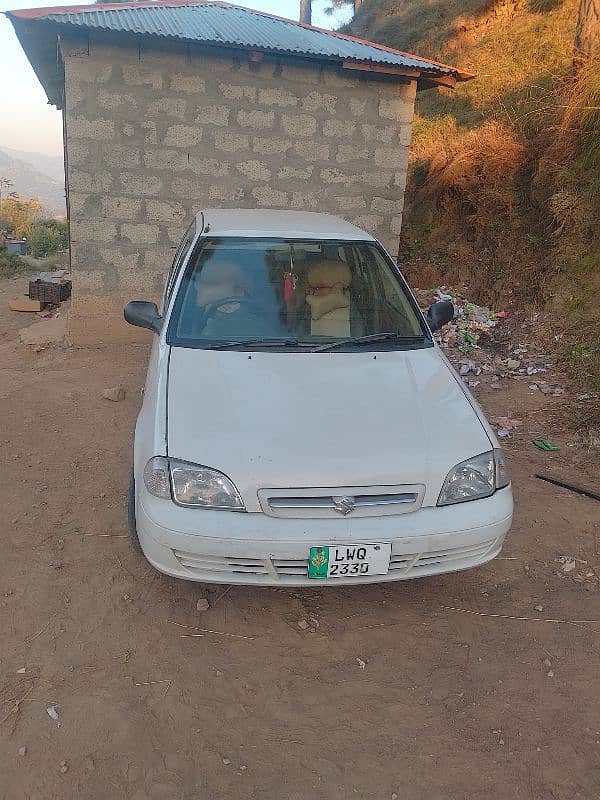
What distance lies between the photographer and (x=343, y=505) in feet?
8.21

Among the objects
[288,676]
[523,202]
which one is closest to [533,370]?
[523,202]

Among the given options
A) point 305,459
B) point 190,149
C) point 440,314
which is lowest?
point 305,459

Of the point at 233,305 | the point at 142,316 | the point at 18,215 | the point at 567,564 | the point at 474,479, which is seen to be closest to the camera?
the point at 474,479

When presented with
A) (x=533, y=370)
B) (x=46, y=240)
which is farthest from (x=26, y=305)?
(x=46, y=240)

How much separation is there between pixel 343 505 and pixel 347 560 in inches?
8.9

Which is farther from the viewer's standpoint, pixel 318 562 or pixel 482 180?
pixel 482 180

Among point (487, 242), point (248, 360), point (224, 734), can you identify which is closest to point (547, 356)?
point (487, 242)

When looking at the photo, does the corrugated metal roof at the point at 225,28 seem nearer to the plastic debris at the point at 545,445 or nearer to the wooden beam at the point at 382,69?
the wooden beam at the point at 382,69

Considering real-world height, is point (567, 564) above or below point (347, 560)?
below

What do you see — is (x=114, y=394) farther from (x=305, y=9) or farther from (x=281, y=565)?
(x=305, y=9)

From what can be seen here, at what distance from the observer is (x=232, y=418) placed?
2.73 metres

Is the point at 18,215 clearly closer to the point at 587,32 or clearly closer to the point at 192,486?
the point at 587,32

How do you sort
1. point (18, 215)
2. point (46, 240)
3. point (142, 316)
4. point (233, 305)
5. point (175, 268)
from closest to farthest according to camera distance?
point (233, 305) → point (142, 316) → point (175, 268) → point (46, 240) → point (18, 215)

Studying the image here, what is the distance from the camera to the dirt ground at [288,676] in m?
2.15
